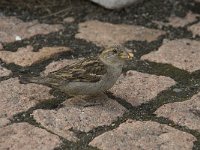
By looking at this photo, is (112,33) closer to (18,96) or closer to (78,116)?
(18,96)

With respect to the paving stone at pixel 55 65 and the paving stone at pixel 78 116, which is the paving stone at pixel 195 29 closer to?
the paving stone at pixel 55 65

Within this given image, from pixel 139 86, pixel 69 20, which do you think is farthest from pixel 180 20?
pixel 139 86

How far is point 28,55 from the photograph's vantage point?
4.94 m

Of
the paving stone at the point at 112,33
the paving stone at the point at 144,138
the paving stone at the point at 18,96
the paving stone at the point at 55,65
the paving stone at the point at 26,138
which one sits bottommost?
the paving stone at the point at 18,96

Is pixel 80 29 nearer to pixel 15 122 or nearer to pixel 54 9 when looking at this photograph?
pixel 54 9

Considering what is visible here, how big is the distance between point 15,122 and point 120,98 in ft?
2.94

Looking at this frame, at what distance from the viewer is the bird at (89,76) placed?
4148 millimetres

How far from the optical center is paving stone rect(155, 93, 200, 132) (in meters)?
3.91

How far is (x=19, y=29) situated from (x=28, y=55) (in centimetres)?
60

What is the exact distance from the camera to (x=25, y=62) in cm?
484

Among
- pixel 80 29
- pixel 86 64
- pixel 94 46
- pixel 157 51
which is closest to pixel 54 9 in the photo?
pixel 80 29

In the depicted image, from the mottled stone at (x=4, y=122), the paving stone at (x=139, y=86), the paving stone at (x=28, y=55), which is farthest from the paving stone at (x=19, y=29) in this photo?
the mottled stone at (x=4, y=122)

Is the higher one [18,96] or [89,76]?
[89,76]

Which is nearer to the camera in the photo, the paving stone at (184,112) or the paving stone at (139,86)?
the paving stone at (184,112)
